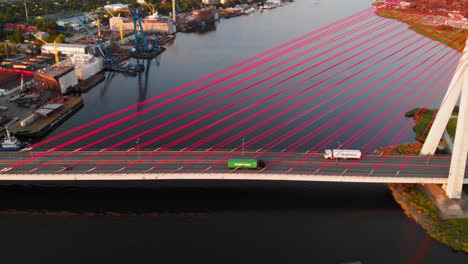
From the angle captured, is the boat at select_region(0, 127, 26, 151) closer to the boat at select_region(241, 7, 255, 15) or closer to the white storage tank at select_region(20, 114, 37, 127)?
the white storage tank at select_region(20, 114, 37, 127)

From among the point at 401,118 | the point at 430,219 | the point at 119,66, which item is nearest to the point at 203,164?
the point at 430,219

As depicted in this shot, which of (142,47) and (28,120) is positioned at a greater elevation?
(142,47)

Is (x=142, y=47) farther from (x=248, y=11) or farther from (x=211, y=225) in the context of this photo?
(x=248, y=11)

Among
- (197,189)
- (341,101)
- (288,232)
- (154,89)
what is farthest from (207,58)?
(288,232)

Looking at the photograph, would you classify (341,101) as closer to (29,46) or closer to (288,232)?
(288,232)

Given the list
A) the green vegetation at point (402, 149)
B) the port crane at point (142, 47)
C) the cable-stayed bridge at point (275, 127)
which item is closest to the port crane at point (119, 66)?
the port crane at point (142, 47)

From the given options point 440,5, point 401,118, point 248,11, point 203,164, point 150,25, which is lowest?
point 401,118

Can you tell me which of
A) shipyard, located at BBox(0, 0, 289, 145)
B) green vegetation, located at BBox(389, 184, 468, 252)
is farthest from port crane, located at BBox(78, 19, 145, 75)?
green vegetation, located at BBox(389, 184, 468, 252)
